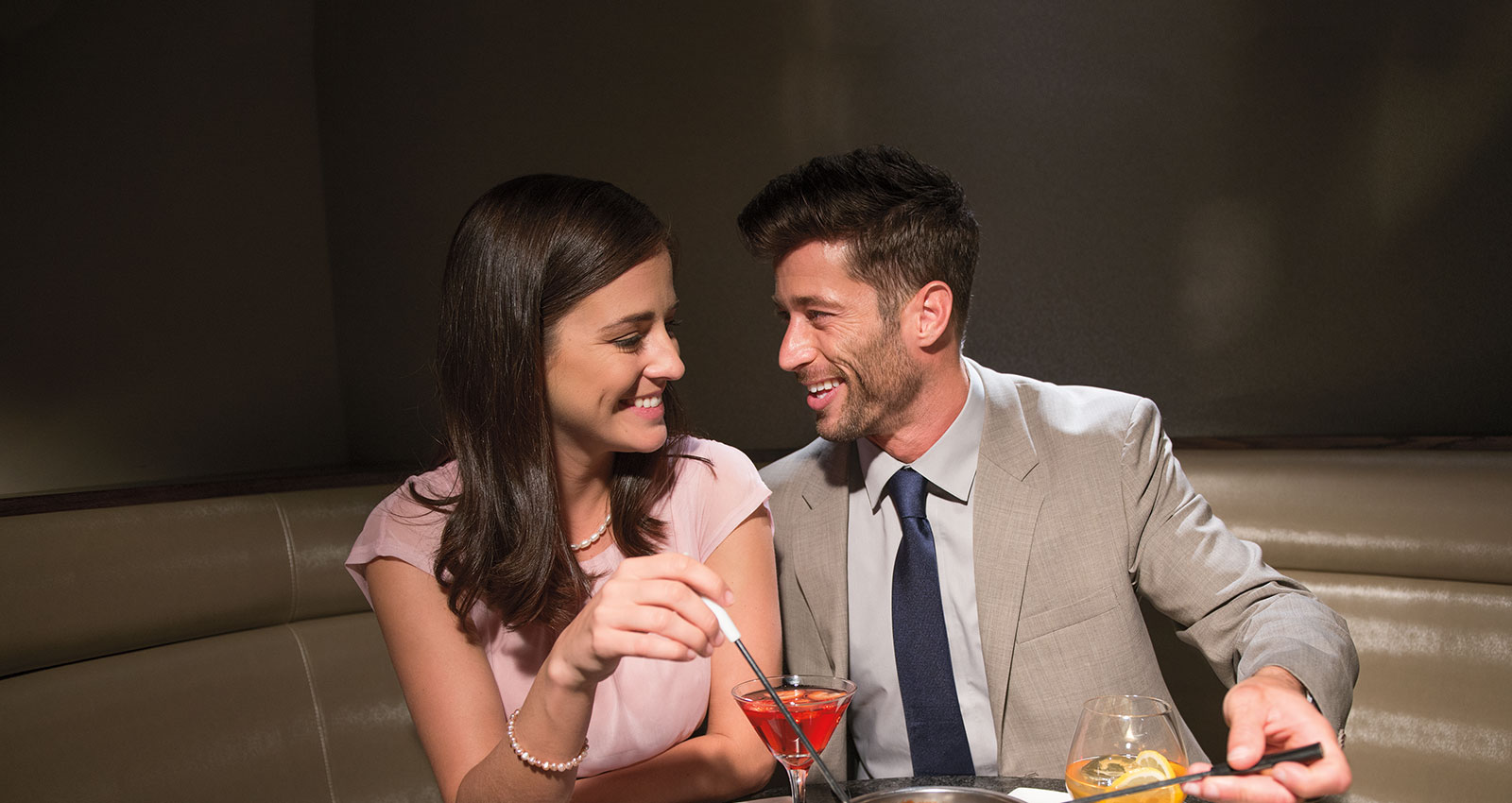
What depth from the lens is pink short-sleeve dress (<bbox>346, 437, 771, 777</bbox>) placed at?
184 centimetres

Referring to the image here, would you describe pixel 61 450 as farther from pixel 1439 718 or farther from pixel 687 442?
pixel 1439 718

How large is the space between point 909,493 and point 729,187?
5.31 feet

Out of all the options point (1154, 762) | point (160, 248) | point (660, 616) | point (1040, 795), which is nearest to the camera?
point (1154, 762)

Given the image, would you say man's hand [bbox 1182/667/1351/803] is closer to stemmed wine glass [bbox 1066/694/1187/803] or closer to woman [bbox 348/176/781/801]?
stemmed wine glass [bbox 1066/694/1187/803]

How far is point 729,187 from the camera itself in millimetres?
3359

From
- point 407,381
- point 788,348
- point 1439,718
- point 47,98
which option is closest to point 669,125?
point 407,381

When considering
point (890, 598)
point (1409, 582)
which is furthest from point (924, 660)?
point (1409, 582)

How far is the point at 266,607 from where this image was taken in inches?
88.0

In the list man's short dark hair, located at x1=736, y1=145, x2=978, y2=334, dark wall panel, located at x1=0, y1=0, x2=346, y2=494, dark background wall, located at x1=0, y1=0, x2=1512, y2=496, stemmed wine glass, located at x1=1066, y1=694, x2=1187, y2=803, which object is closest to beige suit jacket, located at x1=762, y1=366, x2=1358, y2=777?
man's short dark hair, located at x1=736, y1=145, x2=978, y2=334

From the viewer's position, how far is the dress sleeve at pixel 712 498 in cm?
200

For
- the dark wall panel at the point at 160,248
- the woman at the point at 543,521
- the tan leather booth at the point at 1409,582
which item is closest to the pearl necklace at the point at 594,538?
the woman at the point at 543,521

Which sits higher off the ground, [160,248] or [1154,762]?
[160,248]

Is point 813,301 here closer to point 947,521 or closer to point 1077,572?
point 947,521

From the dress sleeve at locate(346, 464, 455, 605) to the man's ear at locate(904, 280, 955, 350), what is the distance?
967 mm
